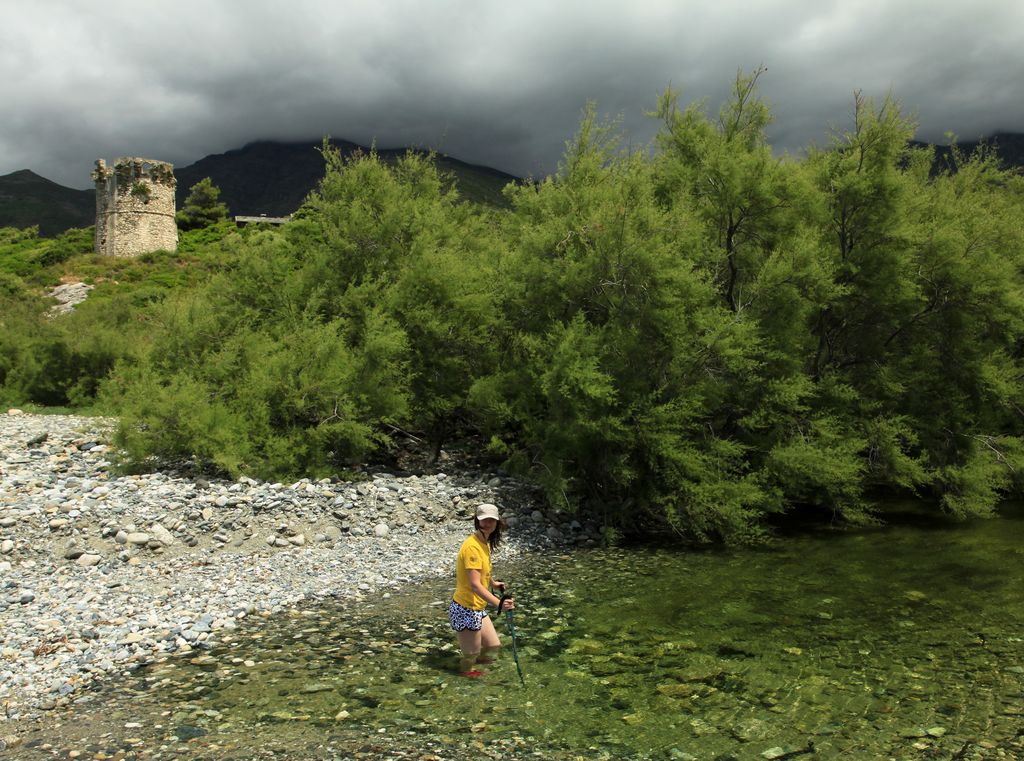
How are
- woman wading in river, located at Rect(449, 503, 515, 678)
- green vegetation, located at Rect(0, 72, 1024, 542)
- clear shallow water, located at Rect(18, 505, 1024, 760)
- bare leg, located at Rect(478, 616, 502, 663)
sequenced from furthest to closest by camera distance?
green vegetation, located at Rect(0, 72, 1024, 542) < bare leg, located at Rect(478, 616, 502, 663) < woman wading in river, located at Rect(449, 503, 515, 678) < clear shallow water, located at Rect(18, 505, 1024, 760)

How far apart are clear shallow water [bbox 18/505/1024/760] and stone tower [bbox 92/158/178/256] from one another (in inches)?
2548

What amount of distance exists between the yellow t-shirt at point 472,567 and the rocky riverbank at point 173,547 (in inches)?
142

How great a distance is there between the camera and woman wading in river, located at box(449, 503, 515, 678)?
27.7 ft

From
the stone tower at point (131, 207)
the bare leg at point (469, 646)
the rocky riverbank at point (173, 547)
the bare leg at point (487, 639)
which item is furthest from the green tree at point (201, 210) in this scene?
the bare leg at point (469, 646)

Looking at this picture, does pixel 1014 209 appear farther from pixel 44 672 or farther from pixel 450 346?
pixel 44 672

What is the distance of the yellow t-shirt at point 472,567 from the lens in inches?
334

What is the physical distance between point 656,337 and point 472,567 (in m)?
8.93

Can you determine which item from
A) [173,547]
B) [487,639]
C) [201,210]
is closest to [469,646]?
[487,639]

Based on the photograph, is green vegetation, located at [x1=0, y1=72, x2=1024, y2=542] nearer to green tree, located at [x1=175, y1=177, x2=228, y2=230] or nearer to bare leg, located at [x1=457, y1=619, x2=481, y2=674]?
bare leg, located at [x1=457, y1=619, x2=481, y2=674]

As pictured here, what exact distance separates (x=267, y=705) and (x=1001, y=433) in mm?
19847

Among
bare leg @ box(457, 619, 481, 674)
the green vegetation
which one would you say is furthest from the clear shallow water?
the green vegetation

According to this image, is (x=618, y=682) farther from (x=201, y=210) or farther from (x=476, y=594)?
(x=201, y=210)

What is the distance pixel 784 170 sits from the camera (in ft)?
59.0

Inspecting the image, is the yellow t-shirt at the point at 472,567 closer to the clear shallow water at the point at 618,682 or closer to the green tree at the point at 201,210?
the clear shallow water at the point at 618,682
